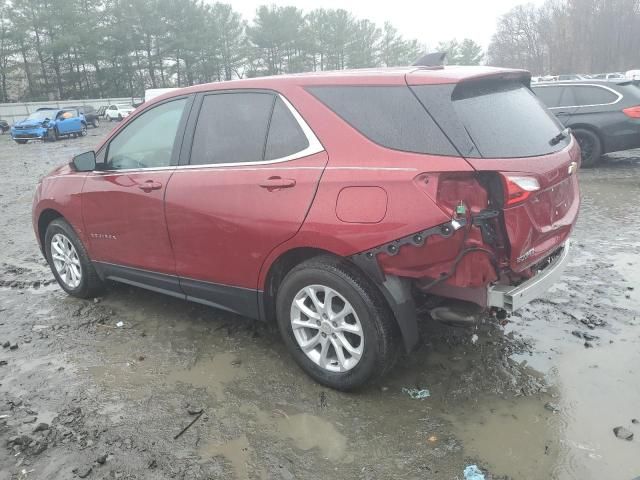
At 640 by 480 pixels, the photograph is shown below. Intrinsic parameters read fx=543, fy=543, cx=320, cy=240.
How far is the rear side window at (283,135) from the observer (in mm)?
3213

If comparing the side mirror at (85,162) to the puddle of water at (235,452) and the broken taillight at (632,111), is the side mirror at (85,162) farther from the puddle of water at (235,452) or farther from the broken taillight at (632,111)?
the broken taillight at (632,111)

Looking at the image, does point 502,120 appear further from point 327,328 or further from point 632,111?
point 632,111

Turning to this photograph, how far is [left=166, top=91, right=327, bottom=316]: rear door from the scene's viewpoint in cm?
317

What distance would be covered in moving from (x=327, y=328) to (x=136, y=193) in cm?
184

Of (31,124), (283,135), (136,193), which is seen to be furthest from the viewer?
(31,124)

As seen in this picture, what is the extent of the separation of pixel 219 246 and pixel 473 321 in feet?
5.42

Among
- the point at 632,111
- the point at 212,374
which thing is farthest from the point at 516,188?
the point at 632,111

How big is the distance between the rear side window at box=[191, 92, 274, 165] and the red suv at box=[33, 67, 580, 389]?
0.01 meters

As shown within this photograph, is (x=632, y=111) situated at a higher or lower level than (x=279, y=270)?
higher

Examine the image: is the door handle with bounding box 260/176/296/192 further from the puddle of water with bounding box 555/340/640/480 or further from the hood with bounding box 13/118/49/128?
the hood with bounding box 13/118/49/128

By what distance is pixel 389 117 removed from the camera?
9.67ft

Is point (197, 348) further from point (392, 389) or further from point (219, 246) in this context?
point (392, 389)

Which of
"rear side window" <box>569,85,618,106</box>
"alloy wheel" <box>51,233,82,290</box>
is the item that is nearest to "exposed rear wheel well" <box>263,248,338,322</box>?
"alloy wheel" <box>51,233,82,290</box>

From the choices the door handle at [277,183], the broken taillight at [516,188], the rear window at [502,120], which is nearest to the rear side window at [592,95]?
the rear window at [502,120]
